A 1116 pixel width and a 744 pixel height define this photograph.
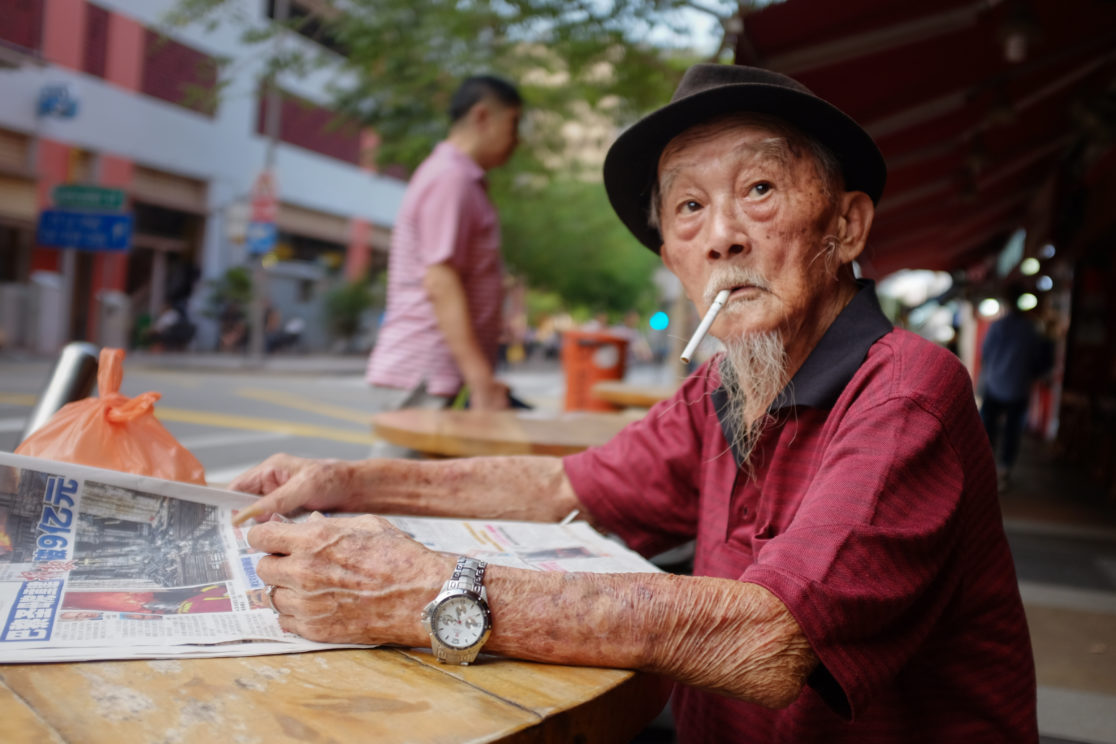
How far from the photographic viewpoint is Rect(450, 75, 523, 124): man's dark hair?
2.98 m

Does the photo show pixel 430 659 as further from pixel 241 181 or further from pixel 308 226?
pixel 308 226

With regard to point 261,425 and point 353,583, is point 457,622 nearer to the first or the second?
point 353,583

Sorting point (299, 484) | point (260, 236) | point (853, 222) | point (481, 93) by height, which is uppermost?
point (260, 236)

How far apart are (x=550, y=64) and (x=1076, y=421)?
6702mm

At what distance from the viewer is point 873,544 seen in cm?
94

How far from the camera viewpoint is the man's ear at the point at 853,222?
137 cm

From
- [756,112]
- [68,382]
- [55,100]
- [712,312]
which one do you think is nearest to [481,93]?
[68,382]

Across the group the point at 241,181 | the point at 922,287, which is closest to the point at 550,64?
the point at 241,181

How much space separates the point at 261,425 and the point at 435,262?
6.20 m

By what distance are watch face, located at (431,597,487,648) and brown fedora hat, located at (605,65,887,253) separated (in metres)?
0.79

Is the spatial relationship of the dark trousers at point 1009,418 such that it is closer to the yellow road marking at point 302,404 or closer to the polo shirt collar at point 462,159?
the polo shirt collar at point 462,159

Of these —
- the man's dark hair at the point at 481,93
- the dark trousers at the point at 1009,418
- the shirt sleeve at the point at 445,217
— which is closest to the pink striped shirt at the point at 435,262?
the shirt sleeve at the point at 445,217

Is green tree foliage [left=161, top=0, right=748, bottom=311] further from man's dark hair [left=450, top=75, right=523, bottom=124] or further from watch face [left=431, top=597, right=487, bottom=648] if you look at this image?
watch face [left=431, top=597, right=487, bottom=648]

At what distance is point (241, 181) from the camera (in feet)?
67.8
